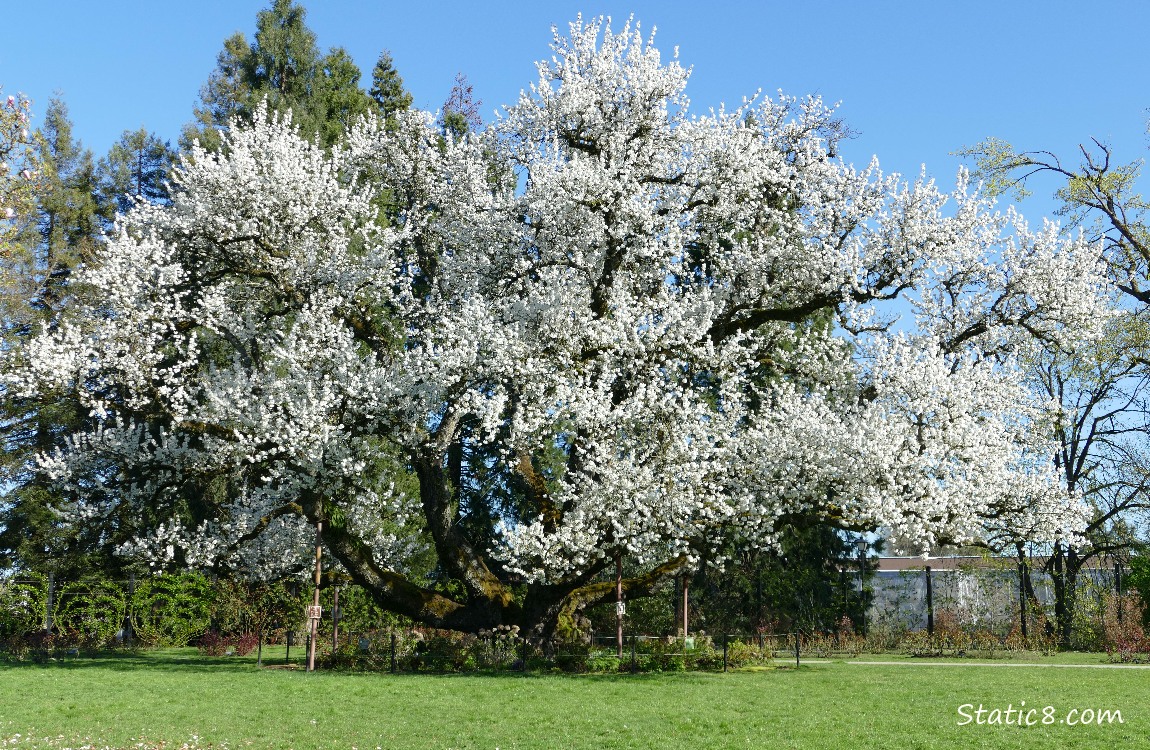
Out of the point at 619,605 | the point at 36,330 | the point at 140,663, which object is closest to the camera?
the point at 619,605

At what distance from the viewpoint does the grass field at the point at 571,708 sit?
11.5 metres

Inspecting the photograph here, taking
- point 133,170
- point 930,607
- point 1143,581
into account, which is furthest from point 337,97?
point 1143,581

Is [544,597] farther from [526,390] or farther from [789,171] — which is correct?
[789,171]

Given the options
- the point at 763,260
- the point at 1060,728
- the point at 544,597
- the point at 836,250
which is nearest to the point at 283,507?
the point at 544,597

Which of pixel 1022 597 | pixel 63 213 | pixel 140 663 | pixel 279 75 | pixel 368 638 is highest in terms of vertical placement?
pixel 279 75

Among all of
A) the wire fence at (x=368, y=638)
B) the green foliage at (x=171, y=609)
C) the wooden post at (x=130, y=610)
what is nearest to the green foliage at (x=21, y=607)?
the wire fence at (x=368, y=638)

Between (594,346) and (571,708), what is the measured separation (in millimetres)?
8993

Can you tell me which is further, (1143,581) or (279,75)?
(279,75)

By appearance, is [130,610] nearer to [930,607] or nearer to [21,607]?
[21,607]

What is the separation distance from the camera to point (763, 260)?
71.1ft

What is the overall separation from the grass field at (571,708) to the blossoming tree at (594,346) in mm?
3187

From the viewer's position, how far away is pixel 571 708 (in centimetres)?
1410

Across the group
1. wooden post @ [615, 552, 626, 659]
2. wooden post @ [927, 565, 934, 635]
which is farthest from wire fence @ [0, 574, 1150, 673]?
wooden post @ [927, 565, 934, 635]

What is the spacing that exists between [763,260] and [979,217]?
198 inches
